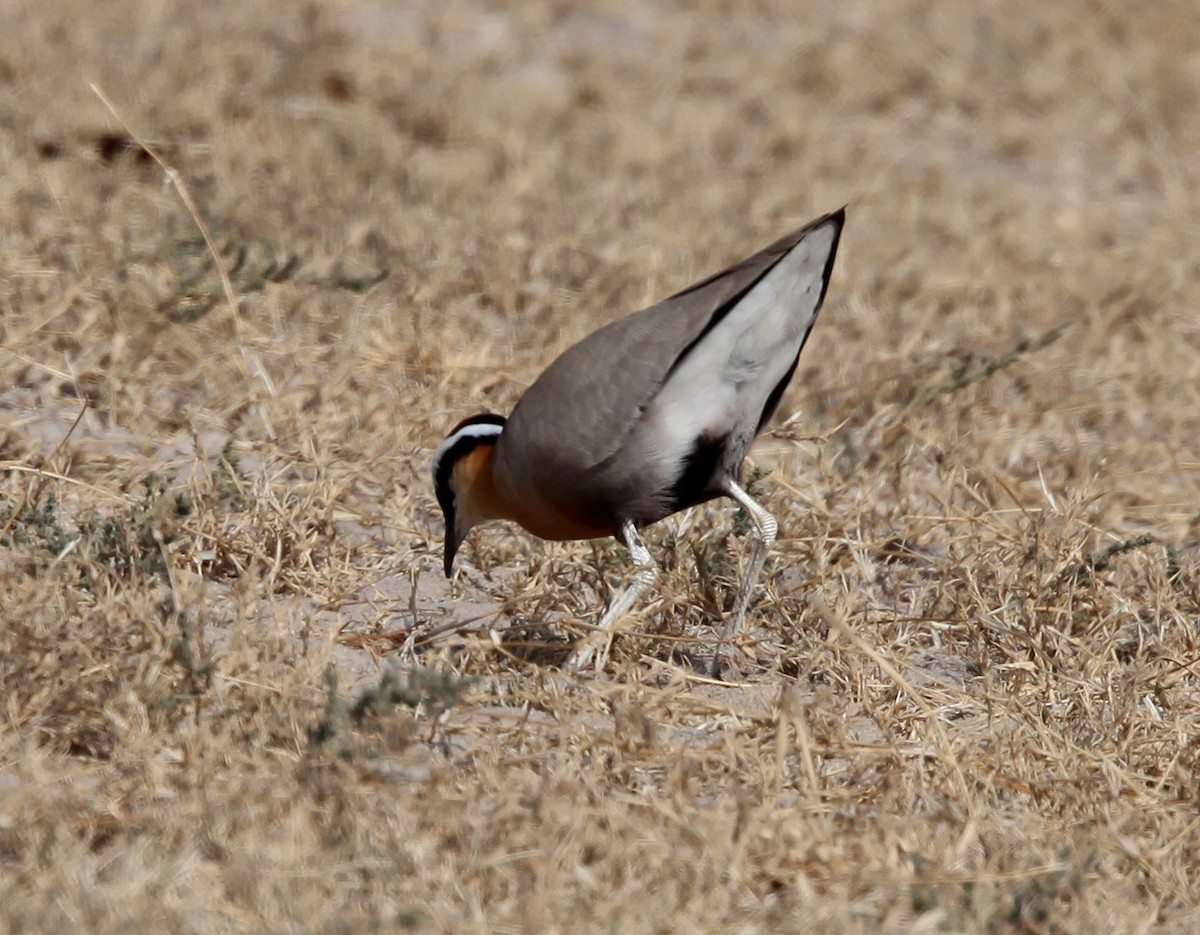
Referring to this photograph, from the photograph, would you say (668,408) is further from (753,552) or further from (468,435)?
(468,435)

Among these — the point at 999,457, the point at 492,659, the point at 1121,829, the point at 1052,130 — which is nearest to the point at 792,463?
the point at 999,457

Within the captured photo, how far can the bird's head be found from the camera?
15.8ft

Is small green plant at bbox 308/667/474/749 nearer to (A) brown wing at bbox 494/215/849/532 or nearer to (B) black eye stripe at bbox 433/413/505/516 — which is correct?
(A) brown wing at bbox 494/215/849/532

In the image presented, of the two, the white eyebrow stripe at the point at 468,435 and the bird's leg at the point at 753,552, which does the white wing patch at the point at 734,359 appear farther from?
the white eyebrow stripe at the point at 468,435

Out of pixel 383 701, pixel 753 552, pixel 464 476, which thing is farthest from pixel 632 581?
pixel 383 701

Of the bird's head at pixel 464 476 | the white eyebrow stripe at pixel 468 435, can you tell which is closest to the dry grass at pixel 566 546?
the bird's head at pixel 464 476

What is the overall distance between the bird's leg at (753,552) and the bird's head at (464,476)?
27.6 inches

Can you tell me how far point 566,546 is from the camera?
523 cm

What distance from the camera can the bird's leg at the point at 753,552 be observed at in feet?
14.9

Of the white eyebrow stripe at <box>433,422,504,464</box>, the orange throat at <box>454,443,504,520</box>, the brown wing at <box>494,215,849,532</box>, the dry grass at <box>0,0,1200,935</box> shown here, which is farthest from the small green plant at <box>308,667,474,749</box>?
the white eyebrow stripe at <box>433,422,504,464</box>

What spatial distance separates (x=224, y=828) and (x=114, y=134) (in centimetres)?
463

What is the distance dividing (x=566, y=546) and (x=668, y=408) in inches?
33.1

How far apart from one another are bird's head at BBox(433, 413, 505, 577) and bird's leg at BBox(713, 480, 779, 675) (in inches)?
27.6

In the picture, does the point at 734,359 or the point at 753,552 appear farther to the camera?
the point at 753,552
